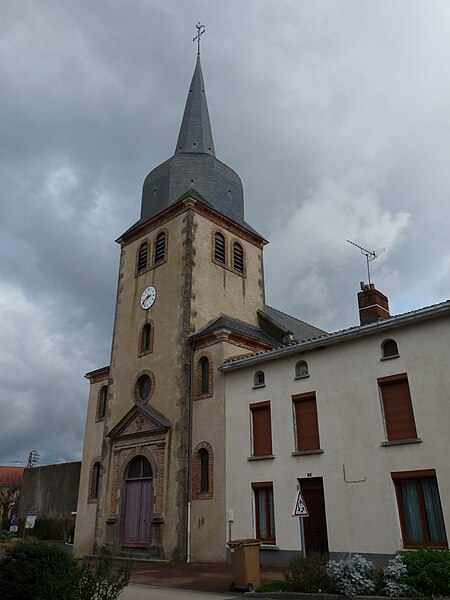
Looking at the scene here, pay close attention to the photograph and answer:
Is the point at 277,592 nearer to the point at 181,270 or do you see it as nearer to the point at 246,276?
the point at 181,270

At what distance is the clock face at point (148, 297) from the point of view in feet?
69.2

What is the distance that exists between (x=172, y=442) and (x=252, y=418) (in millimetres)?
3223

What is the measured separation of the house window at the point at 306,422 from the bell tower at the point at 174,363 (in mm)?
2867

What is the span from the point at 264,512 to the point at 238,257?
11.4 metres

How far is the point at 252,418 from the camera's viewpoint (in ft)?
52.8

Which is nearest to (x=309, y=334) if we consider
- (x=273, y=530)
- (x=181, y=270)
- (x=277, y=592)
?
(x=181, y=270)

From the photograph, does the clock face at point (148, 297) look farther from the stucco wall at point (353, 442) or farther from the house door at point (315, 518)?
the house door at point (315, 518)

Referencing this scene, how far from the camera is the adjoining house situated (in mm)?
12156

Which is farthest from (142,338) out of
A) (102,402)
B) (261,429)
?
(261,429)

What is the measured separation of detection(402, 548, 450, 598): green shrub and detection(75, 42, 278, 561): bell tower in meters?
7.91

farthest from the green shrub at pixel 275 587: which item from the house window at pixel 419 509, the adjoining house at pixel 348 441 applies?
the house window at pixel 419 509

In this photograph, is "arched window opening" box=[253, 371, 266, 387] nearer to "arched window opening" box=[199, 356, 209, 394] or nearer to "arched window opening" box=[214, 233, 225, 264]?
"arched window opening" box=[199, 356, 209, 394]

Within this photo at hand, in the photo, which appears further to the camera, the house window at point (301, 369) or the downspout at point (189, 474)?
the downspout at point (189, 474)

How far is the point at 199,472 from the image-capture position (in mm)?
16875
